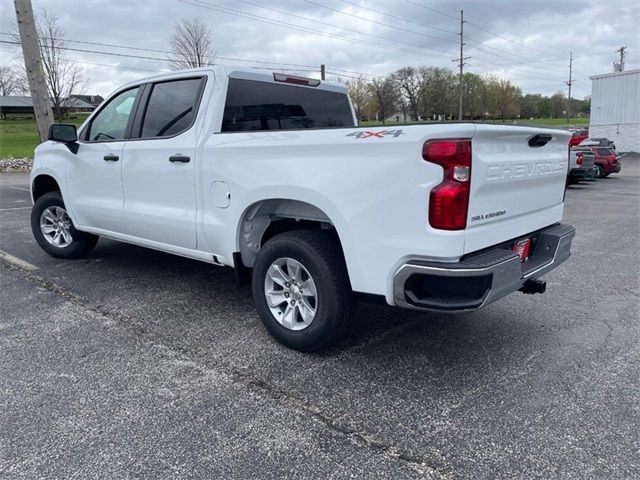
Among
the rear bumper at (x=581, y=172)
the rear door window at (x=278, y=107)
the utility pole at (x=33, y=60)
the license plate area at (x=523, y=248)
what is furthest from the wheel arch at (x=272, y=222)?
the rear bumper at (x=581, y=172)

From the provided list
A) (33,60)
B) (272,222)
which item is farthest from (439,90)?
(272,222)

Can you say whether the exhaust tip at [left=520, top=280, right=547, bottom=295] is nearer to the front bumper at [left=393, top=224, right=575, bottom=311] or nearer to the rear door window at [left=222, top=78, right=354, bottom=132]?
the front bumper at [left=393, top=224, right=575, bottom=311]

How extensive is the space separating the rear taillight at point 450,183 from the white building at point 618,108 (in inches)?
1389

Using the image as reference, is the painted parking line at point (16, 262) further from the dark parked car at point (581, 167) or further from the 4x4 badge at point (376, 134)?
the dark parked car at point (581, 167)

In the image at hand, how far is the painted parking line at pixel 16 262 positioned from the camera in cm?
589

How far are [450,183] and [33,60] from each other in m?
13.6

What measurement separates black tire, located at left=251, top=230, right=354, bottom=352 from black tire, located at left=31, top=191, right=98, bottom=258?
333cm

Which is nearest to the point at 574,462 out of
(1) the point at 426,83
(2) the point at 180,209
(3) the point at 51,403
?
(3) the point at 51,403

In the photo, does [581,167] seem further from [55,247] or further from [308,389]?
[308,389]

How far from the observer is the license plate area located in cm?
342

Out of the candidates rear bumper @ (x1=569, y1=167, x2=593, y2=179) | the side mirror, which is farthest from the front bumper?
rear bumper @ (x1=569, y1=167, x2=593, y2=179)

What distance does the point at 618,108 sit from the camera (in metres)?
33.0

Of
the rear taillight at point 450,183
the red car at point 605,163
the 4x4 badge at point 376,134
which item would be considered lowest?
the red car at point 605,163

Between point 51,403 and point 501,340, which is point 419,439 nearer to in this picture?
point 501,340
